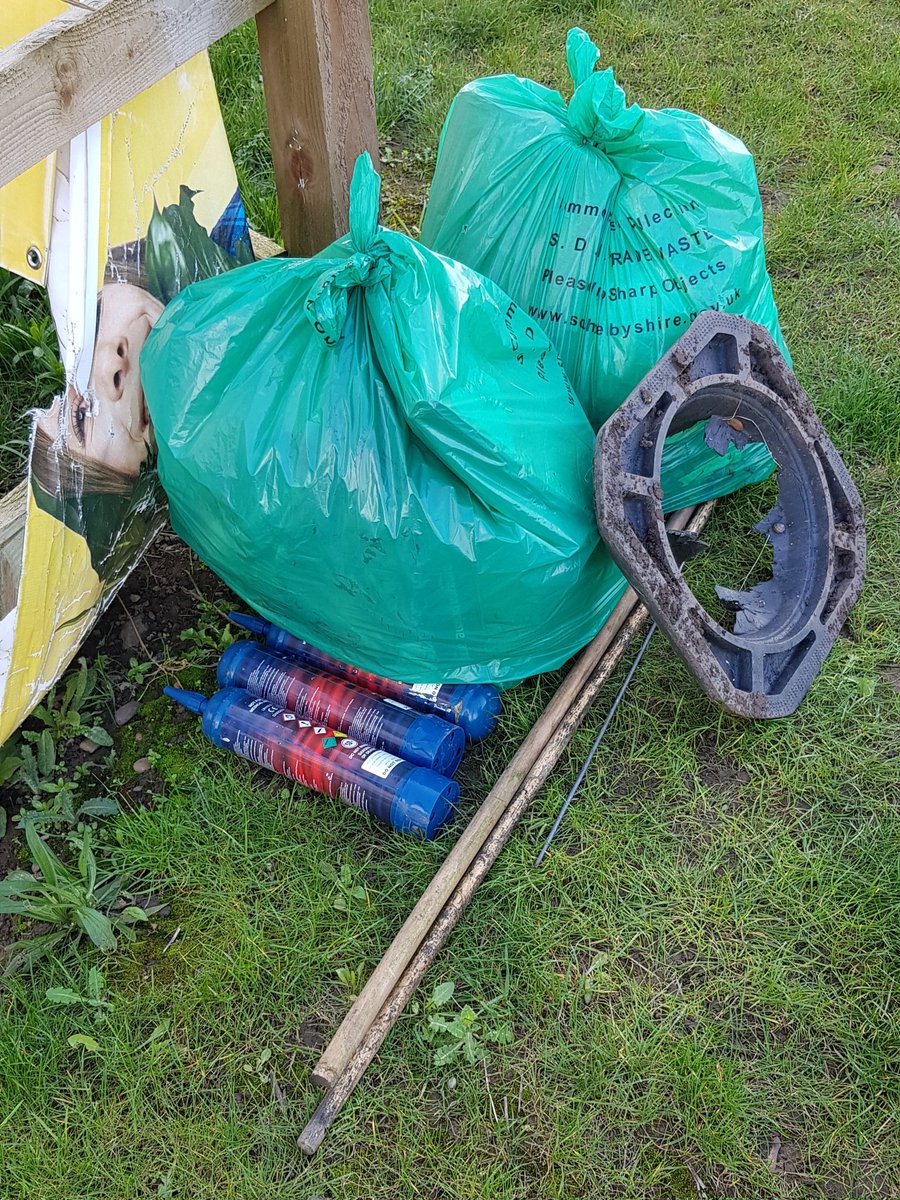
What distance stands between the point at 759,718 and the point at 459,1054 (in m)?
0.91

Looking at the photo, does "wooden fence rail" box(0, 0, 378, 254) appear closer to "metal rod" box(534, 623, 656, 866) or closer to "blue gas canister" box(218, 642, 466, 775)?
"blue gas canister" box(218, 642, 466, 775)

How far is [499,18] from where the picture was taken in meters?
3.82

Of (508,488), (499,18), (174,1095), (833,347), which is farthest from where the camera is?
(499,18)

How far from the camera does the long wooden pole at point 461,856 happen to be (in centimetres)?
162

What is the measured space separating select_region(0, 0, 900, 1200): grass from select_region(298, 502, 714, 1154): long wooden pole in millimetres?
46

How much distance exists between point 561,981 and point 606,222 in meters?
1.54

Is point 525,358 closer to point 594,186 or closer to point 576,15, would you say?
point 594,186

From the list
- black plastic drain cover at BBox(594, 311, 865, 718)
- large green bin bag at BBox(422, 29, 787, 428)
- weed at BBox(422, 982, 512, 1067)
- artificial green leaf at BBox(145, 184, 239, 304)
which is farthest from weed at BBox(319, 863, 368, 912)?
artificial green leaf at BBox(145, 184, 239, 304)

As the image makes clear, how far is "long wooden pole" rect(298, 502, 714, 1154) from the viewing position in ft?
5.26

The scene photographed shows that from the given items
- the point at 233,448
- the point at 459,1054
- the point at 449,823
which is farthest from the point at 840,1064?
the point at 233,448

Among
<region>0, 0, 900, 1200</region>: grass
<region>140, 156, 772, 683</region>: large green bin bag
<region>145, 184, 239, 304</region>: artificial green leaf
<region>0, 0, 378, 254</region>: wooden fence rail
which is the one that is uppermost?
<region>0, 0, 378, 254</region>: wooden fence rail

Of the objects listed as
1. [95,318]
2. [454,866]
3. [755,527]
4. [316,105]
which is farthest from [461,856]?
[316,105]

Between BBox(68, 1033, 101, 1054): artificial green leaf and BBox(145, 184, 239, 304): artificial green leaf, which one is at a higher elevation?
BBox(145, 184, 239, 304): artificial green leaf

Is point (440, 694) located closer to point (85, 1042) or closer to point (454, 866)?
point (454, 866)
